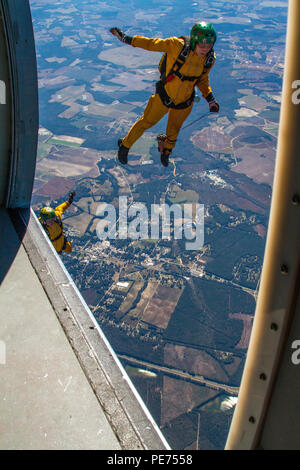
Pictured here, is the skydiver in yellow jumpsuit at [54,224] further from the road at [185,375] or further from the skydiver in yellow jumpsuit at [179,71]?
the road at [185,375]

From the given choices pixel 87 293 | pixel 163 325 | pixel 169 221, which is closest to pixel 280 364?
pixel 163 325

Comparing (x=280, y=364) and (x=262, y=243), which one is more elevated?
(x=280, y=364)

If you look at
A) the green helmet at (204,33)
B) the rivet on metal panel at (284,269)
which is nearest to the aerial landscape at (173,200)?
the green helmet at (204,33)

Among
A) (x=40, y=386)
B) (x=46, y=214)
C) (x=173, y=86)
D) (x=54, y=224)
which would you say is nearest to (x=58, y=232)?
(x=54, y=224)

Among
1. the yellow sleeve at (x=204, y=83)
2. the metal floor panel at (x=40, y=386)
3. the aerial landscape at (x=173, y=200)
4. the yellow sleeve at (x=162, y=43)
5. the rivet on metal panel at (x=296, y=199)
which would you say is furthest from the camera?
the aerial landscape at (x=173, y=200)

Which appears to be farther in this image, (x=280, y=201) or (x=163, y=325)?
(x=163, y=325)

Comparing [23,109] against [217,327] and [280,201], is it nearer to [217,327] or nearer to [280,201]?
[280,201]
